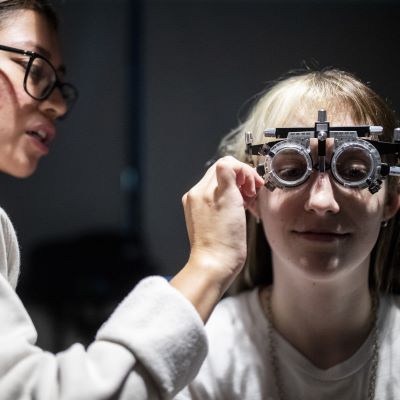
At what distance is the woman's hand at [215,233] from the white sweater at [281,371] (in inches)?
14.7

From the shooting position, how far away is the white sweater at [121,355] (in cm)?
75

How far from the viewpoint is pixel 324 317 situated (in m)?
1.23

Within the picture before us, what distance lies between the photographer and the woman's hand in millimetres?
856

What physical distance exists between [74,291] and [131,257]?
0.20 m

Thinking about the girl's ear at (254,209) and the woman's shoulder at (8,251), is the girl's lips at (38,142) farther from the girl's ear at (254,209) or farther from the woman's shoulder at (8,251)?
the girl's ear at (254,209)

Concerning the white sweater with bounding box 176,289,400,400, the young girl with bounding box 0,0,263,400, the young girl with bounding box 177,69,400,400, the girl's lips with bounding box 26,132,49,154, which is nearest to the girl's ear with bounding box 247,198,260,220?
the young girl with bounding box 177,69,400,400

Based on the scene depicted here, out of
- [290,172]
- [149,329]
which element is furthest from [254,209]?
[149,329]

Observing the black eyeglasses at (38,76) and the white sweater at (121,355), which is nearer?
the white sweater at (121,355)

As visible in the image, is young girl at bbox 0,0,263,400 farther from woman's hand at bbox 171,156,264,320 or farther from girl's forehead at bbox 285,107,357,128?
girl's forehead at bbox 285,107,357,128

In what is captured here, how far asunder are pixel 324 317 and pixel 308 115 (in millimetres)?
459

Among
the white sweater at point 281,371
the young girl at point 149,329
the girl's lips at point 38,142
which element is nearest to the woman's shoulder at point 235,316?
the white sweater at point 281,371

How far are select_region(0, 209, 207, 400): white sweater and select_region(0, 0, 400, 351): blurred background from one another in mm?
651

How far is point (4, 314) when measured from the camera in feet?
2.67

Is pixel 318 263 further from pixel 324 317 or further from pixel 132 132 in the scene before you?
pixel 132 132
